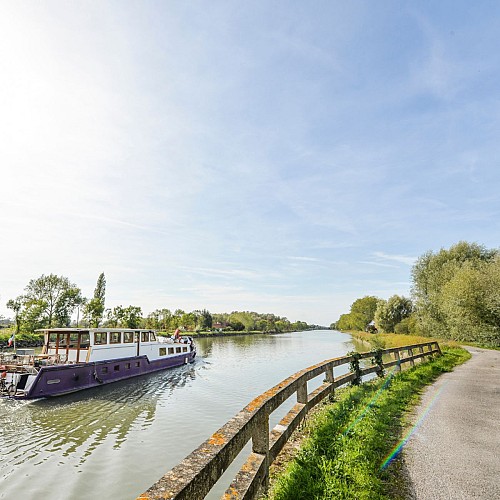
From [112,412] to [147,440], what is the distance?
5204mm

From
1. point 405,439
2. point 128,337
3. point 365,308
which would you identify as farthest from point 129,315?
point 365,308

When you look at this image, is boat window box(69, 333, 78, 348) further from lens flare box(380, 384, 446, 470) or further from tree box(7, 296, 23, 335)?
tree box(7, 296, 23, 335)

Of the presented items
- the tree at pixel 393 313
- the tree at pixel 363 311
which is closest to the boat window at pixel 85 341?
the tree at pixel 393 313

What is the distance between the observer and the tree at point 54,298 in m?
63.1

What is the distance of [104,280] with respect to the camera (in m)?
83.4

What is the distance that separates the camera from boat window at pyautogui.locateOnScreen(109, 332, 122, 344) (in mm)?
24469

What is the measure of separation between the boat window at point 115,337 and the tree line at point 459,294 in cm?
3445

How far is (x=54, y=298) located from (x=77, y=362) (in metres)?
52.9

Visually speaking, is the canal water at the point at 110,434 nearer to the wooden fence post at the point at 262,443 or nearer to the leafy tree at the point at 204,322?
the wooden fence post at the point at 262,443

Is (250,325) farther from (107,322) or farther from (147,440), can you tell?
(147,440)

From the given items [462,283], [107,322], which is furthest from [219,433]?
[107,322]

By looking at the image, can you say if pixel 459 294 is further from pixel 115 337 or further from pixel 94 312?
pixel 94 312

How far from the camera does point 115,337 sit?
24953 mm

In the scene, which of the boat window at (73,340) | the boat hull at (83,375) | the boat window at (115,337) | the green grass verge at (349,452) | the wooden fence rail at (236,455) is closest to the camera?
the wooden fence rail at (236,455)
